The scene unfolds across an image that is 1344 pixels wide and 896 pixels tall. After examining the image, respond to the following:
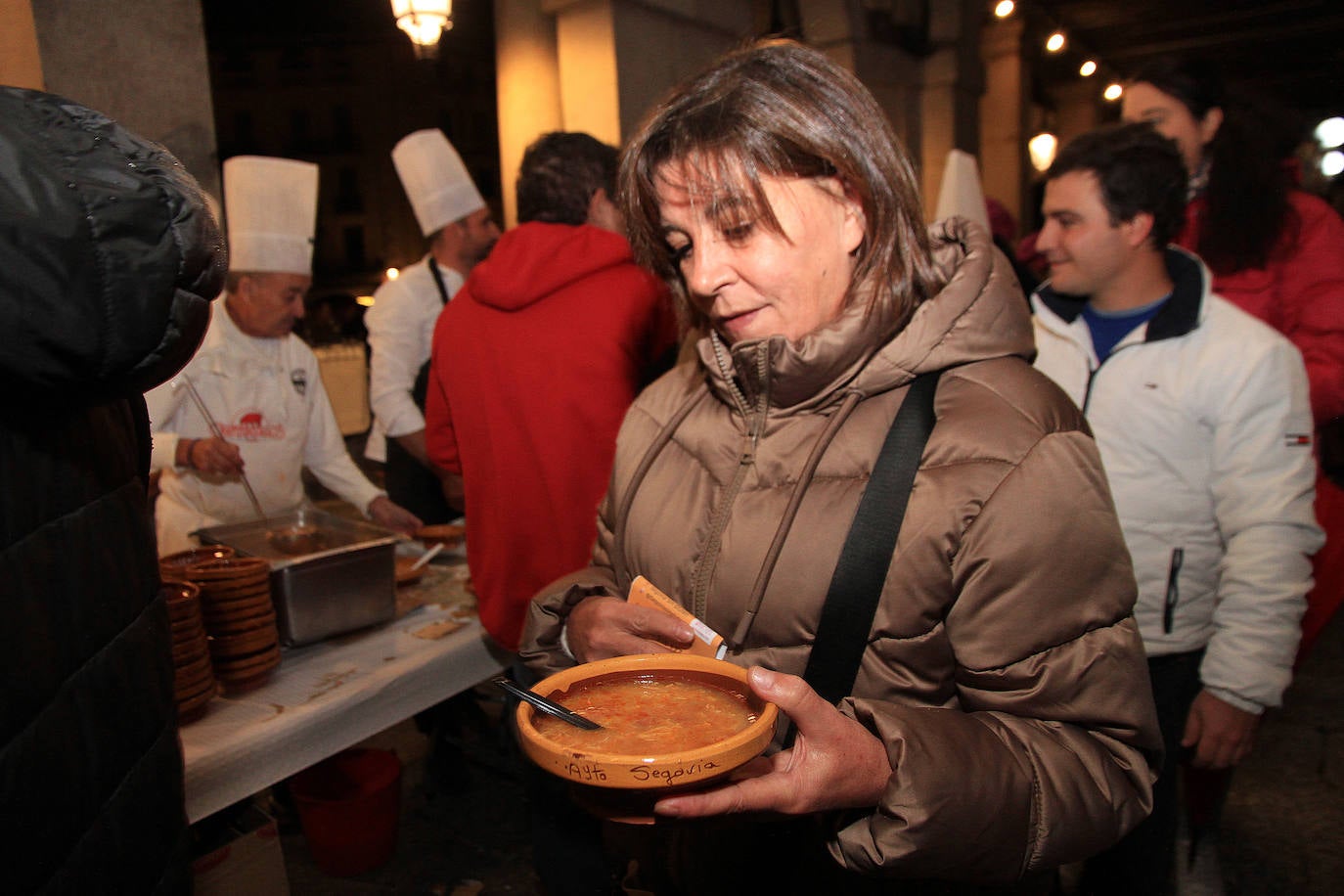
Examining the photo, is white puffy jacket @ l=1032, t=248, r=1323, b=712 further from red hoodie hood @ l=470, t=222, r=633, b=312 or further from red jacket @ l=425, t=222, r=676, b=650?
red hoodie hood @ l=470, t=222, r=633, b=312

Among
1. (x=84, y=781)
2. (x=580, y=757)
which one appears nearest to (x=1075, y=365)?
(x=580, y=757)

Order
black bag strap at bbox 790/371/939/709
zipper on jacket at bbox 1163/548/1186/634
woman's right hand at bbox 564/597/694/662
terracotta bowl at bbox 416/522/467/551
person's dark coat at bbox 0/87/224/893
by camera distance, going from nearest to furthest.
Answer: person's dark coat at bbox 0/87/224/893
black bag strap at bbox 790/371/939/709
woman's right hand at bbox 564/597/694/662
zipper on jacket at bbox 1163/548/1186/634
terracotta bowl at bbox 416/522/467/551

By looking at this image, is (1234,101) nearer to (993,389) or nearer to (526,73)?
(993,389)

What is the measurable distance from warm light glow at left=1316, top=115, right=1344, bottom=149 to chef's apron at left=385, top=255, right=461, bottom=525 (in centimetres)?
415

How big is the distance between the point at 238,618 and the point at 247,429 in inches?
59.4

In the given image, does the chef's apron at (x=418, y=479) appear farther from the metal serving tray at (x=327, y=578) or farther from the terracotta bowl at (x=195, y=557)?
the terracotta bowl at (x=195, y=557)

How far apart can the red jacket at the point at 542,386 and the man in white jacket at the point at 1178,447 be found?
3.88ft

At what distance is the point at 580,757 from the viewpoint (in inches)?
33.8

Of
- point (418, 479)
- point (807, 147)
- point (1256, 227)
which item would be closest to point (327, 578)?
point (807, 147)

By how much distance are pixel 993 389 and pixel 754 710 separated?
567 millimetres

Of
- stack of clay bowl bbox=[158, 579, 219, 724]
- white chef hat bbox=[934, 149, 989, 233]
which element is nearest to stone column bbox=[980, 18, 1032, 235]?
white chef hat bbox=[934, 149, 989, 233]

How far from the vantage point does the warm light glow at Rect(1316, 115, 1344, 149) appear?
3.61 meters

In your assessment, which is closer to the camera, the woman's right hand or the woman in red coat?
the woman's right hand

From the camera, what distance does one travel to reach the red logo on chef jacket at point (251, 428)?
3.23 metres
